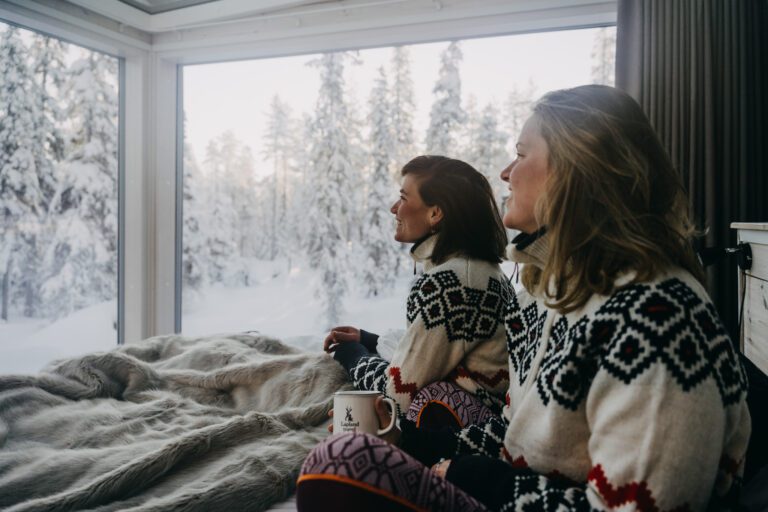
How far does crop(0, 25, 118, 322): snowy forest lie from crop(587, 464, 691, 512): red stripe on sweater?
10.4 ft

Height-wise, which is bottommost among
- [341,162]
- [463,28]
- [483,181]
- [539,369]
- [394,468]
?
[394,468]

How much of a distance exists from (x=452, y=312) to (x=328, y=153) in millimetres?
2159

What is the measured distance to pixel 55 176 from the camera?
10.8ft

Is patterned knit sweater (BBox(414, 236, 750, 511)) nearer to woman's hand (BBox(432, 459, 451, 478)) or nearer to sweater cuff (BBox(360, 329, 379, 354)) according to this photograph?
woman's hand (BBox(432, 459, 451, 478))

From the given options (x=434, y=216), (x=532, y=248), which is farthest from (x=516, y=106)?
(x=532, y=248)

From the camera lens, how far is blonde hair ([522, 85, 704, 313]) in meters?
0.87

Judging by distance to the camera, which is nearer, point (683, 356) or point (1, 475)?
point (683, 356)

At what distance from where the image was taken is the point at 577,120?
977 millimetres

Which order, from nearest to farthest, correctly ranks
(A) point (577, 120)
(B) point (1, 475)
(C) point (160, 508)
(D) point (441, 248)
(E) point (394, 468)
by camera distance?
1. (E) point (394, 468)
2. (A) point (577, 120)
3. (C) point (160, 508)
4. (B) point (1, 475)
5. (D) point (441, 248)

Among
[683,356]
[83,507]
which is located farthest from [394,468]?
[83,507]

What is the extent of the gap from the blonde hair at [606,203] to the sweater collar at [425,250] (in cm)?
78

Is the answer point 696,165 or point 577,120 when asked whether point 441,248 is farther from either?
point 696,165

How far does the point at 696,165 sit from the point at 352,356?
160cm

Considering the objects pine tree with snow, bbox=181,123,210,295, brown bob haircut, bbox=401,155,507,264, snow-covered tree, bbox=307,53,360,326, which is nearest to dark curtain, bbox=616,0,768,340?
brown bob haircut, bbox=401,155,507,264
